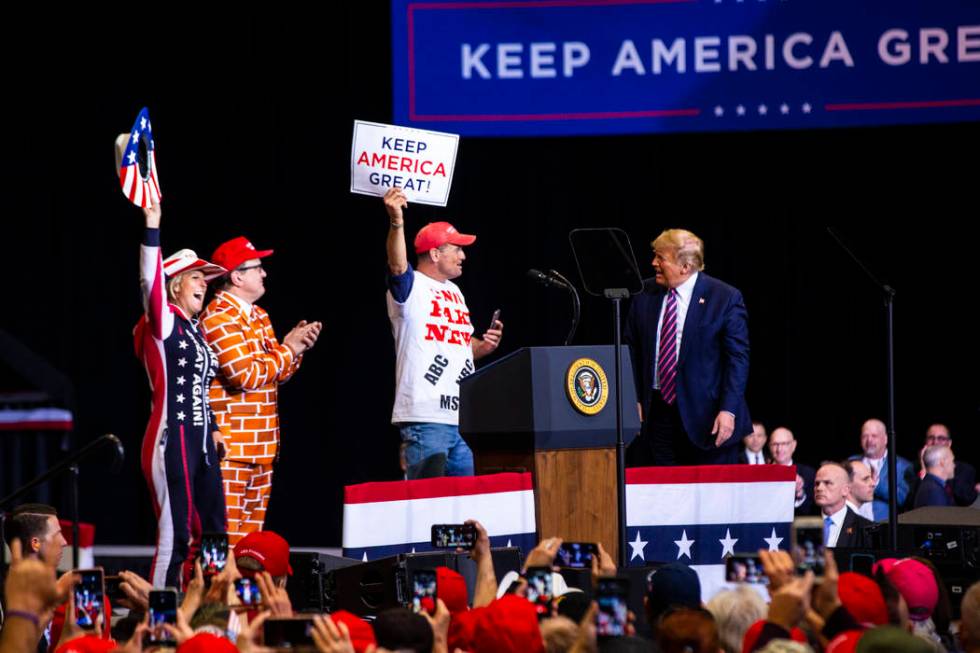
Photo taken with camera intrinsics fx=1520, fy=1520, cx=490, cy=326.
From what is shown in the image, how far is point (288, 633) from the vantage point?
3.14 meters

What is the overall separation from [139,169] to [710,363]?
236cm

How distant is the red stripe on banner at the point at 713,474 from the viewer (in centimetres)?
586

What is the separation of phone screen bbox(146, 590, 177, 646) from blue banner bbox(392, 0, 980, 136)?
586 cm

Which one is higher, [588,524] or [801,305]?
[801,305]

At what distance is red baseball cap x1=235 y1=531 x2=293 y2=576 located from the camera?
14.7 feet

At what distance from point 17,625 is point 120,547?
7200 millimetres

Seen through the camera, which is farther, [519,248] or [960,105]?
[519,248]

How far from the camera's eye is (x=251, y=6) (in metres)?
10.0

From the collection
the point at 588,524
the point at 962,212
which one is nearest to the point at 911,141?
the point at 962,212

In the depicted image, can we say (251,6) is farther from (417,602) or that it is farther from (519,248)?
(417,602)

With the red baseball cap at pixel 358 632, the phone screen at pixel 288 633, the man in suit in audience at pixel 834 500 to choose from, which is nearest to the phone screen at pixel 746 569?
the red baseball cap at pixel 358 632

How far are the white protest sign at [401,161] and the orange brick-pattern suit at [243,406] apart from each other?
764 mm

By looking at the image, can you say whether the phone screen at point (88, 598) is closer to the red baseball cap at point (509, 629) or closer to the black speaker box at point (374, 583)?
the red baseball cap at point (509, 629)

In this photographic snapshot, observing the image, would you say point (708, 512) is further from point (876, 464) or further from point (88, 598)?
point (876, 464)
